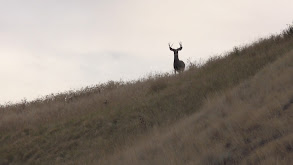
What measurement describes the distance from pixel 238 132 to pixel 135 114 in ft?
20.3

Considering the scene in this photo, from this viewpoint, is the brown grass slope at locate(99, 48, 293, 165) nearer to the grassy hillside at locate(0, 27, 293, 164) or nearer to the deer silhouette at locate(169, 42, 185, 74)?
the grassy hillside at locate(0, 27, 293, 164)

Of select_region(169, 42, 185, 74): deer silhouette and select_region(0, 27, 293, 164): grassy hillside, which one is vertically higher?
select_region(169, 42, 185, 74): deer silhouette

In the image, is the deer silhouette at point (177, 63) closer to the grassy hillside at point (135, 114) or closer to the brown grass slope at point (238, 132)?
the grassy hillside at point (135, 114)

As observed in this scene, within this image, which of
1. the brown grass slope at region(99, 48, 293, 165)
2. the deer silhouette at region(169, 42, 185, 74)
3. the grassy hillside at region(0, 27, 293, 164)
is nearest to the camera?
the brown grass slope at region(99, 48, 293, 165)

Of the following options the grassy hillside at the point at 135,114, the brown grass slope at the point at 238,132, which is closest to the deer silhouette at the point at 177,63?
the grassy hillside at the point at 135,114

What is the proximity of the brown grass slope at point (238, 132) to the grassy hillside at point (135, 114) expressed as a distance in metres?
0.06

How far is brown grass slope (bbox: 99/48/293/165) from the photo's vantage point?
20.5ft

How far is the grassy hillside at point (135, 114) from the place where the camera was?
10.1m

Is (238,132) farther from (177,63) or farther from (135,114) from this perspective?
(177,63)

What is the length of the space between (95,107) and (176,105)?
4.27m

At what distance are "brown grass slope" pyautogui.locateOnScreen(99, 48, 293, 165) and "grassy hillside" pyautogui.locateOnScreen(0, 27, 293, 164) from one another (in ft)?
0.21

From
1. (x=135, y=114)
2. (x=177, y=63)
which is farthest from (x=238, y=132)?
(x=177, y=63)

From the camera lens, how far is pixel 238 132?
7203 millimetres

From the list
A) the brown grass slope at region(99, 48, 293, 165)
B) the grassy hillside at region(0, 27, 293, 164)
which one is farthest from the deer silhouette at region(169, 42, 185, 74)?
the brown grass slope at region(99, 48, 293, 165)
